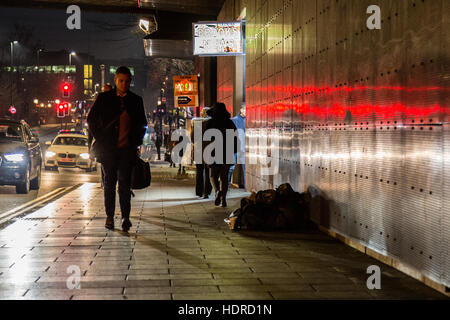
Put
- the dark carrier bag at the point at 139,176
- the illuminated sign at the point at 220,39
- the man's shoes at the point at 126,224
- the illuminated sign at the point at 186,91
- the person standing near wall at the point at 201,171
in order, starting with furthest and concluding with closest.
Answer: the illuminated sign at the point at 186,91 → the illuminated sign at the point at 220,39 → the person standing near wall at the point at 201,171 → the dark carrier bag at the point at 139,176 → the man's shoes at the point at 126,224

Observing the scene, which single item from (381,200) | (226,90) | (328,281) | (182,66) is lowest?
(328,281)

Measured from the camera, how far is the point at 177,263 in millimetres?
6488

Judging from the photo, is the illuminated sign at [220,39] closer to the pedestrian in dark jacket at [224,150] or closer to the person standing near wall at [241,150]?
the person standing near wall at [241,150]

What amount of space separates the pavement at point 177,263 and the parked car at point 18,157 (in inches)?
199

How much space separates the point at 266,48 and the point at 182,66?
4074 centimetres

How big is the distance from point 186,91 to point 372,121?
1862cm

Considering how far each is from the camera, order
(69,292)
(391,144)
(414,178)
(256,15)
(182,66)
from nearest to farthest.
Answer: (69,292), (414,178), (391,144), (256,15), (182,66)

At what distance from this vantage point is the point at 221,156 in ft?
38.7

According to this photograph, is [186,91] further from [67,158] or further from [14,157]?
[14,157]

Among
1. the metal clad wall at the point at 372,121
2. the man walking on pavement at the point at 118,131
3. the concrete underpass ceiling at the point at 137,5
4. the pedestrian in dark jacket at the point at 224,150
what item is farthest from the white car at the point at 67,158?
the man walking on pavement at the point at 118,131

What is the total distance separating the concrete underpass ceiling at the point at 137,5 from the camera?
21.9m
